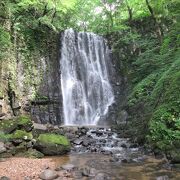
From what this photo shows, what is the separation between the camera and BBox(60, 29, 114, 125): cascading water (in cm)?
2059

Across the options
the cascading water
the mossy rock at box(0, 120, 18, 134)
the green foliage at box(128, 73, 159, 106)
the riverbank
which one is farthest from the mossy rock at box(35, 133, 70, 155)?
the cascading water

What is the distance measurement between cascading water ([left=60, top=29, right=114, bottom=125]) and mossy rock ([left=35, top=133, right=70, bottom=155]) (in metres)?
7.72

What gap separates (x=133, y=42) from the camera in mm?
23906

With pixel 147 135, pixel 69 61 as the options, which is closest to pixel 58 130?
pixel 147 135

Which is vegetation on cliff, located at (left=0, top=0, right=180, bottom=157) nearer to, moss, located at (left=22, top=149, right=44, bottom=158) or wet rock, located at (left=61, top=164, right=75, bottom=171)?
wet rock, located at (left=61, top=164, right=75, bottom=171)

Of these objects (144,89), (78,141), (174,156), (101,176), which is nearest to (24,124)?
(78,141)

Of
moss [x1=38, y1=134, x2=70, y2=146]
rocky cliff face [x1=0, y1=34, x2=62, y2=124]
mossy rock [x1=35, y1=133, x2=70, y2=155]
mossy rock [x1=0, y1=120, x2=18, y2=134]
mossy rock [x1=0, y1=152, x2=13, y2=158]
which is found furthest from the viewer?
rocky cliff face [x1=0, y1=34, x2=62, y2=124]

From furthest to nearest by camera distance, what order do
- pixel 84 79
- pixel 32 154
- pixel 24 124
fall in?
pixel 84 79 → pixel 24 124 → pixel 32 154

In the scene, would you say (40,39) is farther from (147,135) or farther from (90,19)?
(147,135)

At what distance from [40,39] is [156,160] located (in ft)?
46.9

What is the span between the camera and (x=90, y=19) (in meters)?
30.2

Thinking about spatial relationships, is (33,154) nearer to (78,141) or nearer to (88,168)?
(78,141)

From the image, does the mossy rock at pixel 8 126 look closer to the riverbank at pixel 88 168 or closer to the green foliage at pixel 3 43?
the riverbank at pixel 88 168

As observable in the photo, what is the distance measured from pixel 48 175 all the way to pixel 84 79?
14111 millimetres
